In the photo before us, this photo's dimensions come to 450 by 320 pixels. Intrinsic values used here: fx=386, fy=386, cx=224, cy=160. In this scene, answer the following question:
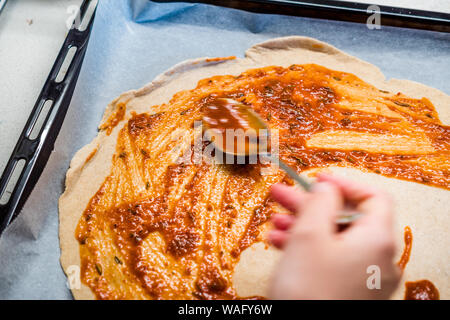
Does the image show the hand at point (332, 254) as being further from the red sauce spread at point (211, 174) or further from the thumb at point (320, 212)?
the red sauce spread at point (211, 174)

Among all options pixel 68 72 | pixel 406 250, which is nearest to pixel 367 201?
pixel 406 250

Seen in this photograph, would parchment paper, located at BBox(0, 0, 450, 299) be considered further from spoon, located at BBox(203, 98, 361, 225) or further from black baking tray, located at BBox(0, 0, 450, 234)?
spoon, located at BBox(203, 98, 361, 225)

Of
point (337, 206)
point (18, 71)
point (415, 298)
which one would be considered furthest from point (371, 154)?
point (18, 71)

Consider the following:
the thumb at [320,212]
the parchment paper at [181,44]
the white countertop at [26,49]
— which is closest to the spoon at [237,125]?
the parchment paper at [181,44]

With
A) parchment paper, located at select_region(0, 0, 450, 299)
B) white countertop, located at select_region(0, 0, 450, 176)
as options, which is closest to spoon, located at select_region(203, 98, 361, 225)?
parchment paper, located at select_region(0, 0, 450, 299)

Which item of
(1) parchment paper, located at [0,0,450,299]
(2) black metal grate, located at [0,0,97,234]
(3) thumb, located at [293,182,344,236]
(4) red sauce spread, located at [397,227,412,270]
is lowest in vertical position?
(4) red sauce spread, located at [397,227,412,270]

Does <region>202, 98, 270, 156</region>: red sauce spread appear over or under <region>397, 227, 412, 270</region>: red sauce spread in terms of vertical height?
over

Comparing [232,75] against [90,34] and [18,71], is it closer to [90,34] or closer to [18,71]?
[90,34]
